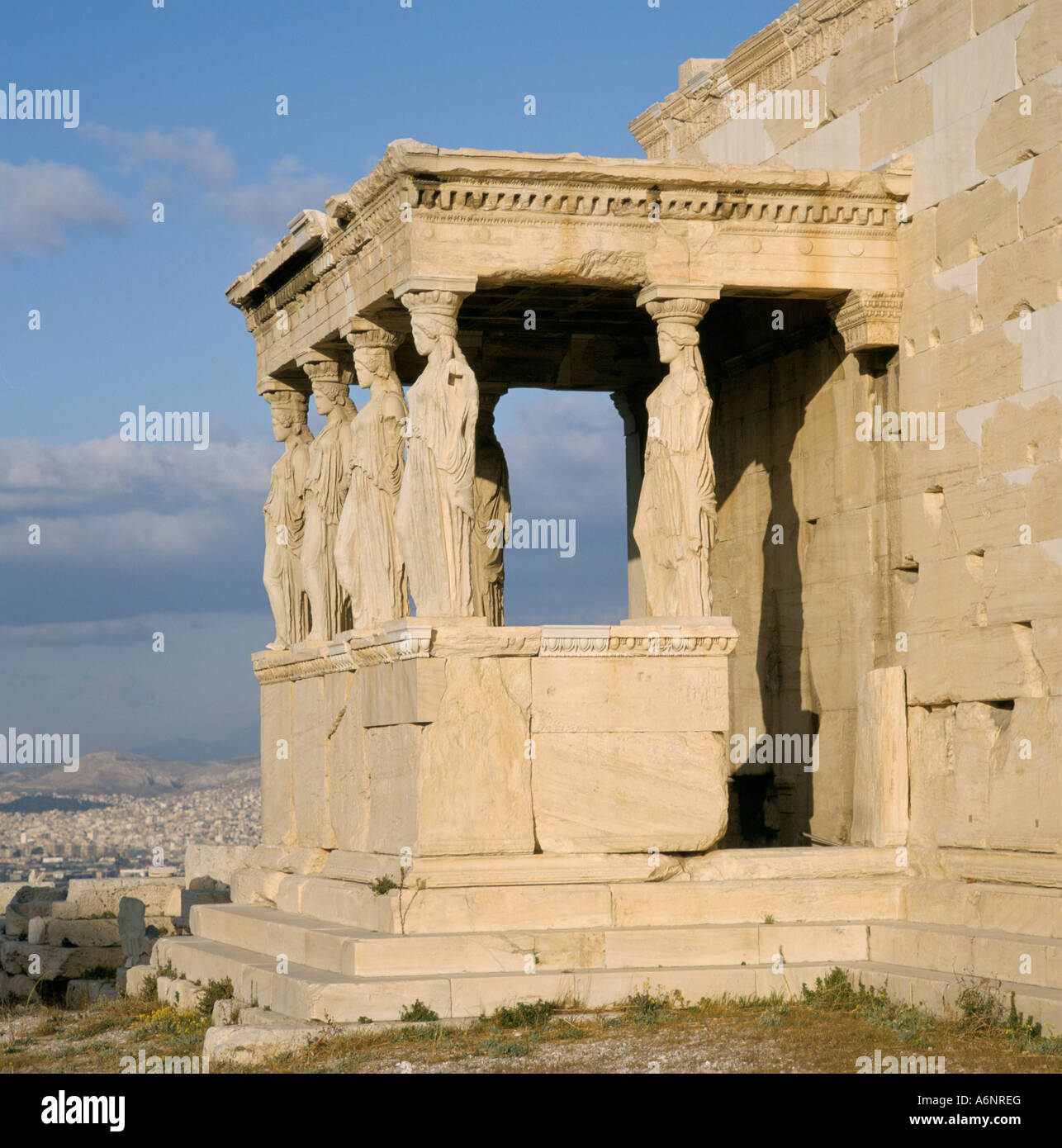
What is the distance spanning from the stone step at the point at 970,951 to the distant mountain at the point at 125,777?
83019mm

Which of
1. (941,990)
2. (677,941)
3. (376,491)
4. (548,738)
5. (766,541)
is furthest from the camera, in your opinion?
(766,541)

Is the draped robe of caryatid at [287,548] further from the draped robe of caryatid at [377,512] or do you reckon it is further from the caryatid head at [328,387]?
the draped robe of caryatid at [377,512]

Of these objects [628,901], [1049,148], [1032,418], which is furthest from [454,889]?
[1049,148]

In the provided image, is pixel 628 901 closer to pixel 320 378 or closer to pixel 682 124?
pixel 320 378

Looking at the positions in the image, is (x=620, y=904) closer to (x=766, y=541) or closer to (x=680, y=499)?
(x=680, y=499)

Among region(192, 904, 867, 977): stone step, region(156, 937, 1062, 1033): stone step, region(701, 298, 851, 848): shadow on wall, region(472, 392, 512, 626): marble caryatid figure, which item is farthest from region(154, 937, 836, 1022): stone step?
region(472, 392, 512, 626): marble caryatid figure

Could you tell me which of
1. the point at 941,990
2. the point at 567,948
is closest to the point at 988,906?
the point at 941,990

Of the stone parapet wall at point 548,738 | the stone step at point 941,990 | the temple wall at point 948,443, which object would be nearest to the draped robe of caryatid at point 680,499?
the stone parapet wall at point 548,738

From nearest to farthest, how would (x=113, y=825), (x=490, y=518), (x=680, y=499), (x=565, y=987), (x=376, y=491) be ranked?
(x=565, y=987) → (x=680, y=499) → (x=376, y=491) → (x=490, y=518) → (x=113, y=825)

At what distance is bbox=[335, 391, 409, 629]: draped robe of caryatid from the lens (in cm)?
1563

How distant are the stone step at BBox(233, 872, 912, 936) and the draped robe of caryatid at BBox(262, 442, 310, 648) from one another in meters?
3.86

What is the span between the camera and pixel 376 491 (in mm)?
15727

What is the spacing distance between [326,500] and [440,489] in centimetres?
283

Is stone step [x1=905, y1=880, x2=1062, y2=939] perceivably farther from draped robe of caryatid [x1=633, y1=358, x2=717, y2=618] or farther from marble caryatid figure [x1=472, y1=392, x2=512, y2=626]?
marble caryatid figure [x1=472, y1=392, x2=512, y2=626]
